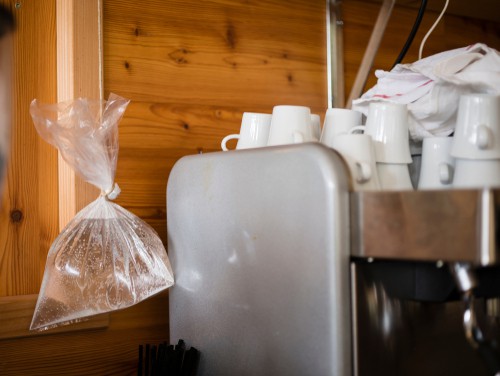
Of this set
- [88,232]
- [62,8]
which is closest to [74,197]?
[88,232]

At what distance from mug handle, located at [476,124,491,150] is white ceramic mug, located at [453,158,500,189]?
0.08 feet

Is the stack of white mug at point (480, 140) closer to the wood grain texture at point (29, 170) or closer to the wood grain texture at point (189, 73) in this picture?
the wood grain texture at point (189, 73)

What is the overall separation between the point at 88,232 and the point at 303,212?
0.42 metres

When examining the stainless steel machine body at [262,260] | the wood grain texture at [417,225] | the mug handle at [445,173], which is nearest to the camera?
the wood grain texture at [417,225]

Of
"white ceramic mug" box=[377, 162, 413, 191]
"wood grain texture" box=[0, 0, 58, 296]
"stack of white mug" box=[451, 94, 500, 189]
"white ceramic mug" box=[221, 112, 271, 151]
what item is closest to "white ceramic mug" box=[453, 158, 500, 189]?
"stack of white mug" box=[451, 94, 500, 189]

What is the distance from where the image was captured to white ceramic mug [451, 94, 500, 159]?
973 millimetres

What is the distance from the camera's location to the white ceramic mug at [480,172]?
3.22 ft

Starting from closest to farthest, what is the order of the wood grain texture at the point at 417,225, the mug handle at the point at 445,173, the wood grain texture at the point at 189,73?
the wood grain texture at the point at 417,225 < the mug handle at the point at 445,173 < the wood grain texture at the point at 189,73

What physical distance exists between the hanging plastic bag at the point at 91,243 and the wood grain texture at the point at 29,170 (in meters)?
0.16

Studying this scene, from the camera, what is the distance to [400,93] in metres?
1.25

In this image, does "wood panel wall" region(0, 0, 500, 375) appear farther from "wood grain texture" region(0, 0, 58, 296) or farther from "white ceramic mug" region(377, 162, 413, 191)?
"white ceramic mug" region(377, 162, 413, 191)

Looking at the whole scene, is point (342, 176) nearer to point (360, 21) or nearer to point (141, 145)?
point (141, 145)

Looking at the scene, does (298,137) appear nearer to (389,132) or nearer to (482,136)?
(389,132)

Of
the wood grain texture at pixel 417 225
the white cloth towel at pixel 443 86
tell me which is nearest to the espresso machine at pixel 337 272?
the wood grain texture at pixel 417 225
